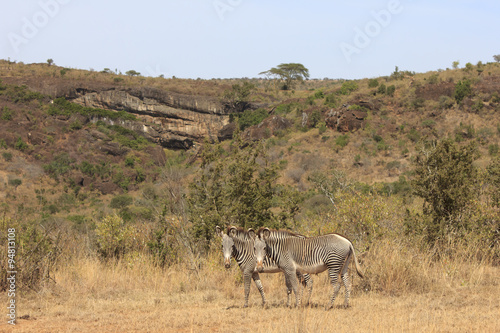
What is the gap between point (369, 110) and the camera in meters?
49.5

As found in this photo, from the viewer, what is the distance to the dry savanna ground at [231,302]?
640cm

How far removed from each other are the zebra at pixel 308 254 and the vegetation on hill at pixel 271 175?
4.67 ft

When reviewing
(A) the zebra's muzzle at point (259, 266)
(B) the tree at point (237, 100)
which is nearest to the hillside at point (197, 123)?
(B) the tree at point (237, 100)

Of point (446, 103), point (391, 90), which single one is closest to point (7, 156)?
point (391, 90)

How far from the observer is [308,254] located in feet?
24.3

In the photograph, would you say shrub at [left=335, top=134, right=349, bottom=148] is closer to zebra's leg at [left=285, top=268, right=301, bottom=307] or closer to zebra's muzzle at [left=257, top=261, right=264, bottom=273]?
zebra's leg at [left=285, top=268, right=301, bottom=307]

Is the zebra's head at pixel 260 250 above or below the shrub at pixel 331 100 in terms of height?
below

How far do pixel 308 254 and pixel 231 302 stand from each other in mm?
1604

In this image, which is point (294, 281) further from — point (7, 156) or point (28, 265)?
point (7, 156)

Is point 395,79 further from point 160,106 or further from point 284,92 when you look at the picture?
point 160,106

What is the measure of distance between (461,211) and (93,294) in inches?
313

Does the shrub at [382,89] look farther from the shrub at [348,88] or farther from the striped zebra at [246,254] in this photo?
the striped zebra at [246,254]

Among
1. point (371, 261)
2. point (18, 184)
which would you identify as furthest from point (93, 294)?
point (18, 184)

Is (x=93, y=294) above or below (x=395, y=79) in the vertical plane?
below
